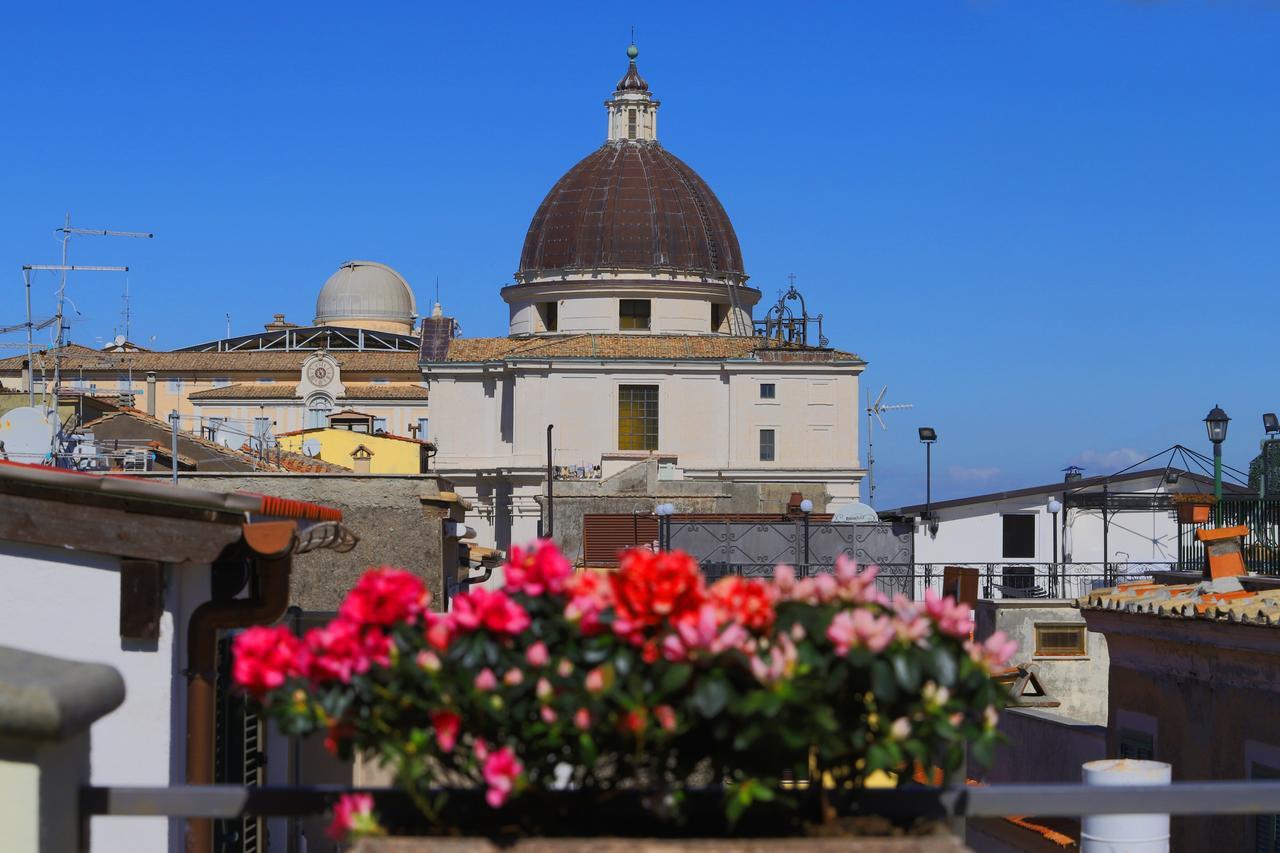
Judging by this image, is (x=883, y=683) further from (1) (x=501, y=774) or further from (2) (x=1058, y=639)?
(2) (x=1058, y=639)

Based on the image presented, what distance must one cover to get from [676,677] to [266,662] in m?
0.76

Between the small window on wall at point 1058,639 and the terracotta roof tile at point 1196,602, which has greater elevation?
the terracotta roof tile at point 1196,602

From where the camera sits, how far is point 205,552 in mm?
7320

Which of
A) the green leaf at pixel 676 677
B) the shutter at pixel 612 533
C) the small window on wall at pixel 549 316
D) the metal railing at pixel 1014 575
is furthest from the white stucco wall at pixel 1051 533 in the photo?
the green leaf at pixel 676 677

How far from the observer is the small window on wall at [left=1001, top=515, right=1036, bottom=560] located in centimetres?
4194

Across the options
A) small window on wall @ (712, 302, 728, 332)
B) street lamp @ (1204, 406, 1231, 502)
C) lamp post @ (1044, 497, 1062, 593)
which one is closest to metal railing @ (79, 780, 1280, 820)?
street lamp @ (1204, 406, 1231, 502)

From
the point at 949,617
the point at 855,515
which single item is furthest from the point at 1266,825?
the point at 855,515

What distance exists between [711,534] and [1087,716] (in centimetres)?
1036

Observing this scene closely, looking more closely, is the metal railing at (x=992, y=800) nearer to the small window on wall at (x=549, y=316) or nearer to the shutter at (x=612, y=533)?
the shutter at (x=612, y=533)

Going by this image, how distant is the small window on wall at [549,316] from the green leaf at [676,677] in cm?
6917

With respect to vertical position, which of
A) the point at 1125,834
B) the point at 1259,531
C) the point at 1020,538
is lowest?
the point at 1125,834

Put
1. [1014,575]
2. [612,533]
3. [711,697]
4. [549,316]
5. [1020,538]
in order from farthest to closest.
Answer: [549,316] < [1020,538] < [612,533] < [1014,575] < [711,697]

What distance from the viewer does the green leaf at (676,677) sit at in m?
3.13

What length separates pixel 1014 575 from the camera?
38.0 m
